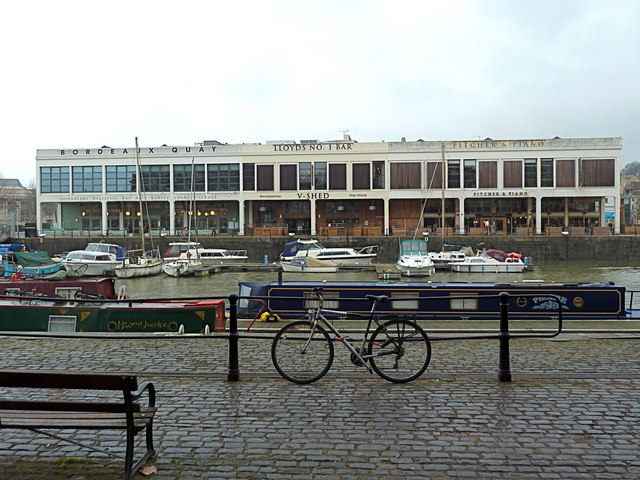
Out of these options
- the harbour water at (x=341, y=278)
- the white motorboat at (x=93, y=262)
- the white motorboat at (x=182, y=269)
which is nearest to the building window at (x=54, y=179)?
the white motorboat at (x=93, y=262)

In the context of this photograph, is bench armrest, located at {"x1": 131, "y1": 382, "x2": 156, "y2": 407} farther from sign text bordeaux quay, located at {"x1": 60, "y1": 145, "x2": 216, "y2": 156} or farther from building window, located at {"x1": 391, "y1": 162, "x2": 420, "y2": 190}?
sign text bordeaux quay, located at {"x1": 60, "y1": 145, "x2": 216, "y2": 156}

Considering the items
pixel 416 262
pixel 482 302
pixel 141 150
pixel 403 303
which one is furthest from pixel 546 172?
pixel 403 303

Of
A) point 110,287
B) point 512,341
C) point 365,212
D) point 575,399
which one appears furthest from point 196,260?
point 575,399

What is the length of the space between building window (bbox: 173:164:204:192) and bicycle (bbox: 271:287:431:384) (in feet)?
217

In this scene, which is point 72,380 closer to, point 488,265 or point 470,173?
point 488,265

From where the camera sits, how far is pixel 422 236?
62.3 metres

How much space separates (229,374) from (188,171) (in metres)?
66.6

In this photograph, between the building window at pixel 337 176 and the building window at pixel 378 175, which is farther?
the building window at pixel 337 176

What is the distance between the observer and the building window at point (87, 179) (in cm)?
7238

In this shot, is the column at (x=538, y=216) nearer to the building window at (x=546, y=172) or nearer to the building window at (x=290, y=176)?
the building window at (x=546, y=172)

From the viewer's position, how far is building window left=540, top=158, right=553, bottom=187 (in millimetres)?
67500

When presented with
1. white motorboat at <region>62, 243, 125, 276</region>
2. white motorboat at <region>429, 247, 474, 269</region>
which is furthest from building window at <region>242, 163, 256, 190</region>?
white motorboat at <region>429, 247, 474, 269</region>

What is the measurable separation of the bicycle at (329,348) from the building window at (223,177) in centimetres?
6513

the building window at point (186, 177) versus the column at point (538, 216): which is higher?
the building window at point (186, 177)
